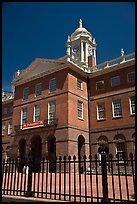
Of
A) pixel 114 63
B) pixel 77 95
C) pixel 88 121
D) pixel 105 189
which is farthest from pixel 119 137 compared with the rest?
pixel 105 189

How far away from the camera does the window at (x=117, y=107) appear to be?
2594 cm

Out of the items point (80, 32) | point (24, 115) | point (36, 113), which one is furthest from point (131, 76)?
point (80, 32)

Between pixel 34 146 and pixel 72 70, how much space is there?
10.9 metres

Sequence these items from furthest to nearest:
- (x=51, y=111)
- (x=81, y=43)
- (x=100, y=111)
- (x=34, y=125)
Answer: (x=81, y=43) → (x=100, y=111) → (x=34, y=125) → (x=51, y=111)

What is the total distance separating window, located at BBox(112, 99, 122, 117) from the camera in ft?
85.1

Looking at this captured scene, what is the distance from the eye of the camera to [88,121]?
28.0 meters

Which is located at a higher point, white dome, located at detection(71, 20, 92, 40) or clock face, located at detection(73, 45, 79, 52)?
white dome, located at detection(71, 20, 92, 40)

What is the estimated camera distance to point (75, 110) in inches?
1033

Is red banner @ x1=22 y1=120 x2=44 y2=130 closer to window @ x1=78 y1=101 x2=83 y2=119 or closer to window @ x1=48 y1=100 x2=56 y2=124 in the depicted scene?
window @ x1=48 y1=100 x2=56 y2=124

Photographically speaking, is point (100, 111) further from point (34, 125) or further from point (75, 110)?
point (34, 125)

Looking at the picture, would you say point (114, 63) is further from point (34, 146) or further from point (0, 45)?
point (0, 45)

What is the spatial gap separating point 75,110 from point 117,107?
5.04 meters

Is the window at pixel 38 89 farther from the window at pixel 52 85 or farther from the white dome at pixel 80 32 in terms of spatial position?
the white dome at pixel 80 32

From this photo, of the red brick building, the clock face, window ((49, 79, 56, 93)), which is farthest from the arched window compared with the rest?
the clock face
